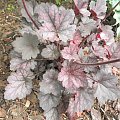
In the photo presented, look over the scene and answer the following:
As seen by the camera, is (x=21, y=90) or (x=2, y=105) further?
(x=2, y=105)

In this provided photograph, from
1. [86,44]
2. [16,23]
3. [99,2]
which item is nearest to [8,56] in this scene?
[16,23]

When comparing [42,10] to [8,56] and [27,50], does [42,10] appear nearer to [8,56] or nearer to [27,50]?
[27,50]

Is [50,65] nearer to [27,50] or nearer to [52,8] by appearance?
[27,50]

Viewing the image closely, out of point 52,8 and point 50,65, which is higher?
point 52,8

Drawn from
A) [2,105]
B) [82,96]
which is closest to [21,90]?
[2,105]

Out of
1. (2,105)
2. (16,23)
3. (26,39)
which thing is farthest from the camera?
(16,23)

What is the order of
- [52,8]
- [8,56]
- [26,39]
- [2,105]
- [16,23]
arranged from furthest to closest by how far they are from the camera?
[16,23] → [8,56] → [2,105] → [26,39] → [52,8]

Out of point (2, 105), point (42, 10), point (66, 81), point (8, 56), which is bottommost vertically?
point (2, 105)
